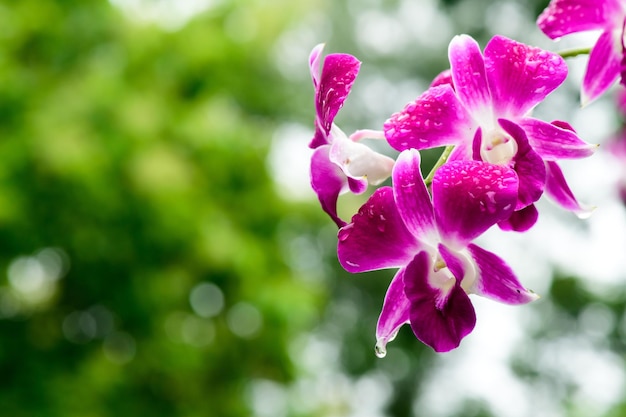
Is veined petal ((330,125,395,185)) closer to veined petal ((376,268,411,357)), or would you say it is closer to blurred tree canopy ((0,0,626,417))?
veined petal ((376,268,411,357))

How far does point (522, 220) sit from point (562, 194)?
0.08 meters

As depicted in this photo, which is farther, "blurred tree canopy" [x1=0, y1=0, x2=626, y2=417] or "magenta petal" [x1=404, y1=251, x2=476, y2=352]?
"blurred tree canopy" [x1=0, y1=0, x2=626, y2=417]

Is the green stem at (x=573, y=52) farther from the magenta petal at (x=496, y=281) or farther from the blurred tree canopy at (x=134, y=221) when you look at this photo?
the blurred tree canopy at (x=134, y=221)

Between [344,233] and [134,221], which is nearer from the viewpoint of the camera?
[344,233]

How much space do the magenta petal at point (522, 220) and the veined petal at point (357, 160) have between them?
0.30 ft

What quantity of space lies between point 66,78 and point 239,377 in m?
1.59

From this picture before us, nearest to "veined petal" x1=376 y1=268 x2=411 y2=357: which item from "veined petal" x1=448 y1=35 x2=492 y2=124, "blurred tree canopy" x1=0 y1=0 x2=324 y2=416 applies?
"veined petal" x1=448 y1=35 x2=492 y2=124

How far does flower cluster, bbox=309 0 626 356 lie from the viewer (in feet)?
1.34

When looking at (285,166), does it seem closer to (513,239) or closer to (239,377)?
(239,377)

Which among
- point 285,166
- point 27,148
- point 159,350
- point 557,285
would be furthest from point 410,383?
point 27,148

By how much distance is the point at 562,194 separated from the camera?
0.50 meters

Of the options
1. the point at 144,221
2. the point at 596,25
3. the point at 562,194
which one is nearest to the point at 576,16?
the point at 596,25

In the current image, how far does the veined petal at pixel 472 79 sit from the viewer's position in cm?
45

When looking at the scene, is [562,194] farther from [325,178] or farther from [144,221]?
A: [144,221]
